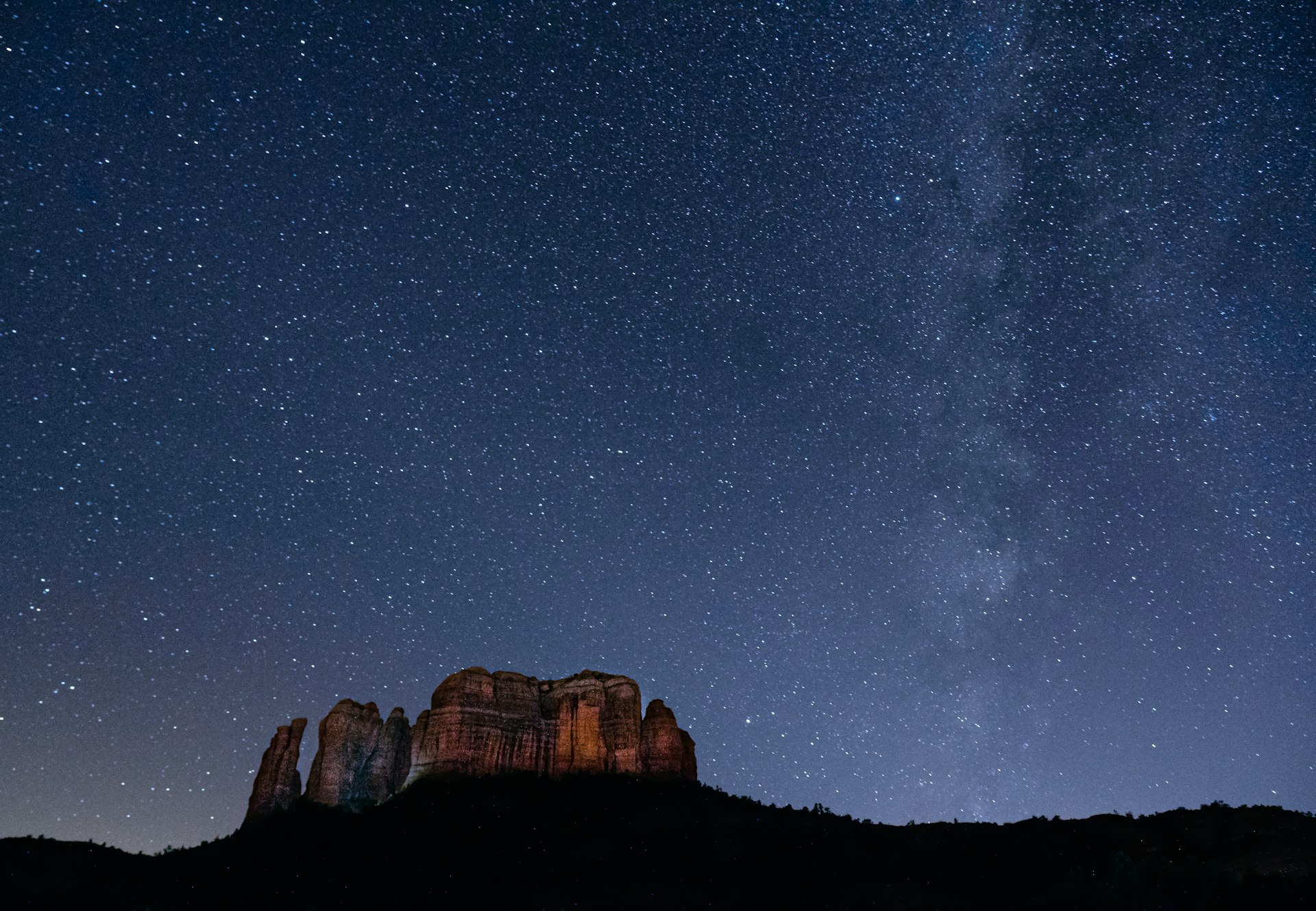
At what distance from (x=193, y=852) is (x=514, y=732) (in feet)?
86.7

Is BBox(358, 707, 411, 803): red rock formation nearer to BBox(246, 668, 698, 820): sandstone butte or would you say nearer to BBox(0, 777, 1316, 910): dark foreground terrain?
BBox(246, 668, 698, 820): sandstone butte

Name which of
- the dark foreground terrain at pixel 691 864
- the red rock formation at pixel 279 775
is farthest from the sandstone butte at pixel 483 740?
the dark foreground terrain at pixel 691 864

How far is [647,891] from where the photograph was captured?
43.0 meters

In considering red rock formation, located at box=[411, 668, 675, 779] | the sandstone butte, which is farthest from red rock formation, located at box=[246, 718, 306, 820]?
red rock formation, located at box=[411, 668, 675, 779]

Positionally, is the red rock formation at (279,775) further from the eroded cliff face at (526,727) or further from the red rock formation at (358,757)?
the eroded cliff face at (526,727)

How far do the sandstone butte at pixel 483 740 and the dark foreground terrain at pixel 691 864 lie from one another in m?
6.39

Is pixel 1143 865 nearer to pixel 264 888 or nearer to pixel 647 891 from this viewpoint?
pixel 647 891

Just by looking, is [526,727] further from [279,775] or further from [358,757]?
[279,775]

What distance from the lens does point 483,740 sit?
7144 cm

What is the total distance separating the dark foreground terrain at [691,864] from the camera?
3826 centimetres

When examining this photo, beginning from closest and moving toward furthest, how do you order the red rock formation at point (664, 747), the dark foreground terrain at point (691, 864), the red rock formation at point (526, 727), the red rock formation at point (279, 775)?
the dark foreground terrain at point (691, 864), the red rock formation at point (279, 775), the red rock formation at point (526, 727), the red rock formation at point (664, 747)

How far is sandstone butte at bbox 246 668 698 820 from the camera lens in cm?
6700

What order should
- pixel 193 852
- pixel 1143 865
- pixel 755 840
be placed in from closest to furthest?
1. pixel 1143 865
2. pixel 755 840
3. pixel 193 852

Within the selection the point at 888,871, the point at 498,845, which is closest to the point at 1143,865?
the point at 888,871
